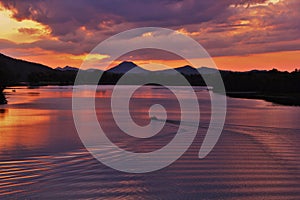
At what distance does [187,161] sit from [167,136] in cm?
651

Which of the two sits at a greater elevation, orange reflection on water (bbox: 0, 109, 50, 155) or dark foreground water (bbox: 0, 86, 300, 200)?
orange reflection on water (bbox: 0, 109, 50, 155)

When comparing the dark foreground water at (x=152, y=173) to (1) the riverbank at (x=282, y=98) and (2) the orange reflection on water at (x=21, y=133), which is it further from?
(1) the riverbank at (x=282, y=98)

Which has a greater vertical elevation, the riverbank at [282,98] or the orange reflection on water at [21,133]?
the riverbank at [282,98]

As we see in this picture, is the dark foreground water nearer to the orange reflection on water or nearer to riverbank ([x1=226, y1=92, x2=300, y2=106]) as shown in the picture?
the orange reflection on water

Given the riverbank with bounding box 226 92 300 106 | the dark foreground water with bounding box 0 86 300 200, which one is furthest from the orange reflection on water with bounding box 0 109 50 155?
the riverbank with bounding box 226 92 300 106

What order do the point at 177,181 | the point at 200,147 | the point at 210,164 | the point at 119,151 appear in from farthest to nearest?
the point at 200,147 < the point at 119,151 < the point at 210,164 < the point at 177,181

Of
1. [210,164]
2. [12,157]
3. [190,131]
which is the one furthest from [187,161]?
[190,131]

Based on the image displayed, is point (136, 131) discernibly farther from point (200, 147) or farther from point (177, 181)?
Answer: point (177, 181)

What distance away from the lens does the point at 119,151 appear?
54.1 ft

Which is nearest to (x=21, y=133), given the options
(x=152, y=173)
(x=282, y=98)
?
(x=152, y=173)

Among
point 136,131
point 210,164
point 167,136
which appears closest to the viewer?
point 210,164

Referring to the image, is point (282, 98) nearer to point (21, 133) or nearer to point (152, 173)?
point (21, 133)

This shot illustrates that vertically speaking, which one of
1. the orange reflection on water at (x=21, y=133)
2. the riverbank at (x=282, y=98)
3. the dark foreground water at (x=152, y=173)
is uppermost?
the riverbank at (x=282, y=98)

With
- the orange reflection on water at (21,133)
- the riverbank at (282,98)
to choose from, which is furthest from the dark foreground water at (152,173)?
the riverbank at (282,98)
